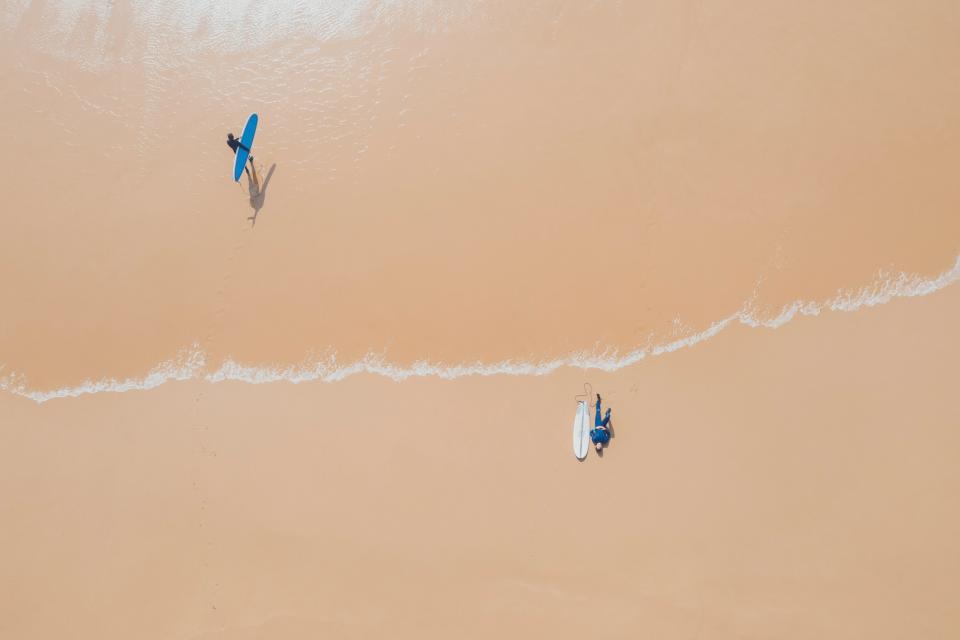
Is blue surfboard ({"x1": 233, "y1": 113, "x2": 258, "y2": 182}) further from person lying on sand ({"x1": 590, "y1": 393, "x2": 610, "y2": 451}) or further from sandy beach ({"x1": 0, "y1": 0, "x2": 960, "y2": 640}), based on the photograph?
person lying on sand ({"x1": 590, "y1": 393, "x2": 610, "y2": 451})

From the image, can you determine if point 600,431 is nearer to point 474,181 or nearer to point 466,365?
point 466,365

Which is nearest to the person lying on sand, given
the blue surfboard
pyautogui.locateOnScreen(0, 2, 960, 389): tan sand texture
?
pyautogui.locateOnScreen(0, 2, 960, 389): tan sand texture

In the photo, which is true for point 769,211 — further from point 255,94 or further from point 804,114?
point 255,94

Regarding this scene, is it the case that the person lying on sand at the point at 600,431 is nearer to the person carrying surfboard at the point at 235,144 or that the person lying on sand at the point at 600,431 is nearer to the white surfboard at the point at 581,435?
the white surfboard at the point at 581,435

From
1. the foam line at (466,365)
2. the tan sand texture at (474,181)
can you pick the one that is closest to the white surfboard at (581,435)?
the foam line at (466,365)

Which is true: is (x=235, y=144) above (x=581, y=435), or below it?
above

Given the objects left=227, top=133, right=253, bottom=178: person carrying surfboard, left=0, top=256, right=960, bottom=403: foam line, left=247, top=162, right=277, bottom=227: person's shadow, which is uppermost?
left=227, top=133, right=253, bottom=178: person carrying surfboard

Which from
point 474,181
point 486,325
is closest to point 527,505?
point 486,325

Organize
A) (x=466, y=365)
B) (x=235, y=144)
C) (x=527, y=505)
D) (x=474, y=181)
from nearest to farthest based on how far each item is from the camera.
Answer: (x=527, y=505), (x=466, y=365), (x=235, y=144), (x=474, y=181)
